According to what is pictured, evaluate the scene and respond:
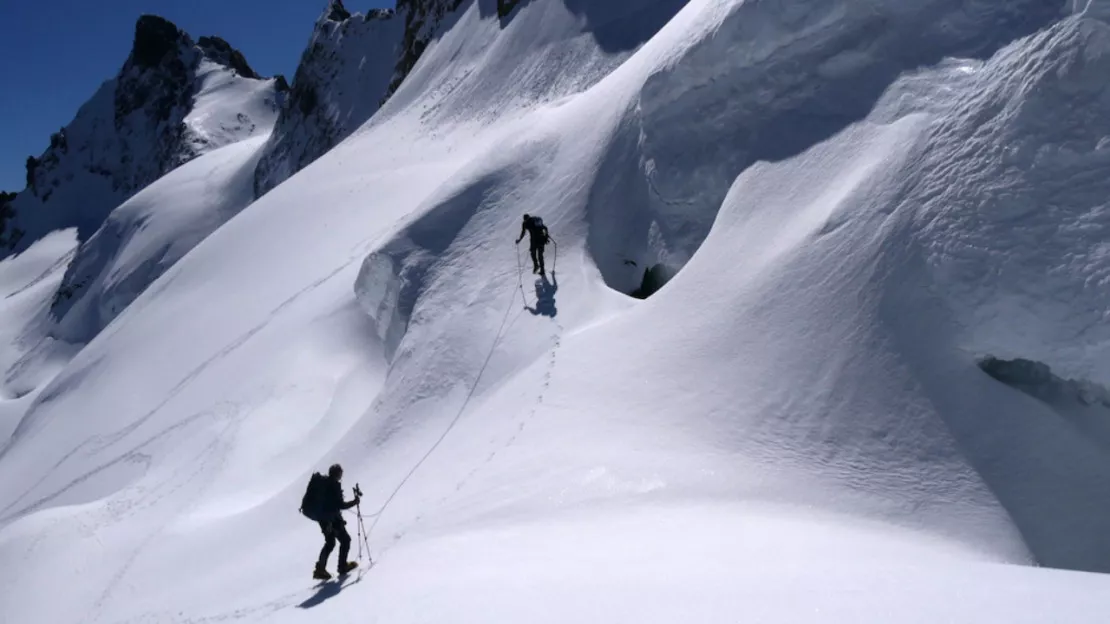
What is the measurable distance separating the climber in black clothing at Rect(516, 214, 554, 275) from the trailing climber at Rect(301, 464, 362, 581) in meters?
6.50

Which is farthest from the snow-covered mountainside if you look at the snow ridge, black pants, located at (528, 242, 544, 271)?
black pants, located at (528, 242, 544, 271)

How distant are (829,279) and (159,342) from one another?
2336 cm

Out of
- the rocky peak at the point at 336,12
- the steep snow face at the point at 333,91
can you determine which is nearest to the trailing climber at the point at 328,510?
the steep snow face at the point at 333,91

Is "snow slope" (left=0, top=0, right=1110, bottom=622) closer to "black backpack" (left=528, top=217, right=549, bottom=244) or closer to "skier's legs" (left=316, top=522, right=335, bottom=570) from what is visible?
"skier's legs" (left=316, top=522, right=335, bottom=570)

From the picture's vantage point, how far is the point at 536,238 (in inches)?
540

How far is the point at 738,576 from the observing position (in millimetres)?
5551

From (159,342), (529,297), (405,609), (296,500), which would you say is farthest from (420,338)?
(159,342)

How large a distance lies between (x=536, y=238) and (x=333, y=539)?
6.87 metres

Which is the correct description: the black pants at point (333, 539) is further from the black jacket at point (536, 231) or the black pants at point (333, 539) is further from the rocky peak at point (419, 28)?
the rocky peak at point (419, 28)

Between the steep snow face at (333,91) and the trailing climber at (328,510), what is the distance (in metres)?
51.7

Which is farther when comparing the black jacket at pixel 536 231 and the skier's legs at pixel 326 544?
the black jacket at pixel 536 231

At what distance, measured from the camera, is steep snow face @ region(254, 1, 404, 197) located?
5806 centimetres

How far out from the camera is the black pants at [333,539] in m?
8.22

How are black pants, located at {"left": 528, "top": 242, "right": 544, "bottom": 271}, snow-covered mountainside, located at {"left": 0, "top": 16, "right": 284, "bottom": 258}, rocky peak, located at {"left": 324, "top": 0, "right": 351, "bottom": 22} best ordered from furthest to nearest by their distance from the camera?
snow-covered mountainside, located at {"left": 0, "top": 16, "right": 284, "bottom": 258}
rocky peak, located at {"left": 324, "top": 0, "right": 351, "bottom": 22}
black pants, located at {"left": 528, "top": 242, "right": 544, "bottom": 271}
